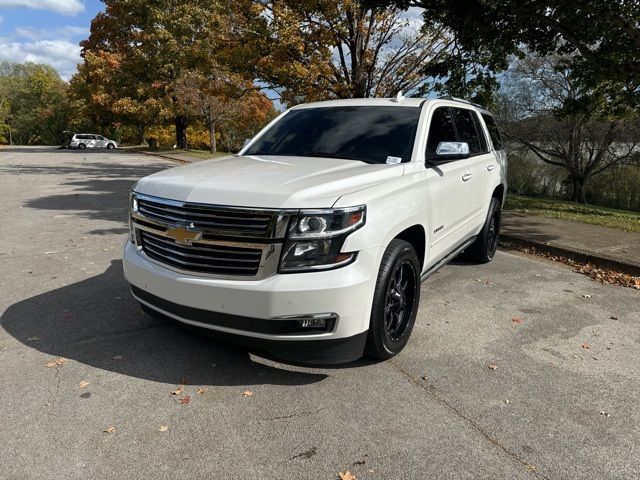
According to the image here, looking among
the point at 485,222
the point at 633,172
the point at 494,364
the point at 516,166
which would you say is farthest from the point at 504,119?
the point at 494,364

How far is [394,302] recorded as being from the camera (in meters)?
3.56

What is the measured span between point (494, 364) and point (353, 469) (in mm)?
1629

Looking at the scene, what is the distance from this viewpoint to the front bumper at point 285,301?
281 cm

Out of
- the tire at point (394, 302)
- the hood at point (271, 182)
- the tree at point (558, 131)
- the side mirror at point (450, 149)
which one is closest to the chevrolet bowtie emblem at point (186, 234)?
the hood at point (271, 182)

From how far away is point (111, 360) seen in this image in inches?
137

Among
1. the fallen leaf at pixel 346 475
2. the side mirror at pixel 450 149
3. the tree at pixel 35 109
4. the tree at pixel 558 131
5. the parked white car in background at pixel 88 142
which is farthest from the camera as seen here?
the tree at pixel 35 109

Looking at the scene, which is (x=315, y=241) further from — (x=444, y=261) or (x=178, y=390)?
(x=444, y=261)

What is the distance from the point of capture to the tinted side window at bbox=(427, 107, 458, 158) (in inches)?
167

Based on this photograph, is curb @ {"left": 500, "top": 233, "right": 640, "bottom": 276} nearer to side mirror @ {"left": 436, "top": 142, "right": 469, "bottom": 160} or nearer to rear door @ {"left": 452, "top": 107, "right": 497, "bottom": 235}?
rear door @ {"left": 452, "top": 107, "right": 497, "bottom": 235}

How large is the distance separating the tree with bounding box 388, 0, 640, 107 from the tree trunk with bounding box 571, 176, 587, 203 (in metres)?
18.3

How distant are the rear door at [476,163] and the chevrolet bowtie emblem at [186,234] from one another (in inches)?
122

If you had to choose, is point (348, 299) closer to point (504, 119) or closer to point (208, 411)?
point (208, 411)

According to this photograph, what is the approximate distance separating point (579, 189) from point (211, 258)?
2931 centimetres

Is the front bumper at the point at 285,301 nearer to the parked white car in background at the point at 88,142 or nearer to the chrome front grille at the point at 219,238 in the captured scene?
the chrome front grille at the point at 219,238
